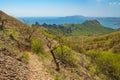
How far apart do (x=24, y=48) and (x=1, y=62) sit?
71.4 feet

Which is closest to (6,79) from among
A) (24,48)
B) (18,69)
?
(18,69)

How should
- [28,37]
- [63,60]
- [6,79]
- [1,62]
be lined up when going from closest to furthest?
[6,79] → [1,62] → [63,60] → [28,37]

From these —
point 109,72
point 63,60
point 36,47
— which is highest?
point 36,47

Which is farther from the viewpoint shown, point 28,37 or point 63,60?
point 28,37

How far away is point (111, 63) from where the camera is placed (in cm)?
8881

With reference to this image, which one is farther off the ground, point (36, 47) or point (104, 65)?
point (36, 47)

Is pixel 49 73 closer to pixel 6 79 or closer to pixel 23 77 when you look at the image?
pixel 23 77

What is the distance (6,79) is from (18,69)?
511 centimetres

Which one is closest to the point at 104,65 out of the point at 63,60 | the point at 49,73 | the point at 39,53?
the point at 63,60

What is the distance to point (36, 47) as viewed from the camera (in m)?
50.5

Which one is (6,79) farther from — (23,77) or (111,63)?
(111,63)

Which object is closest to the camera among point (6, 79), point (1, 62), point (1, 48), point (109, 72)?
point (6, 79)

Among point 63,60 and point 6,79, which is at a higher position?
point 6,79

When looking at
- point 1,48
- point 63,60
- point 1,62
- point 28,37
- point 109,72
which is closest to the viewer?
point 1,62
